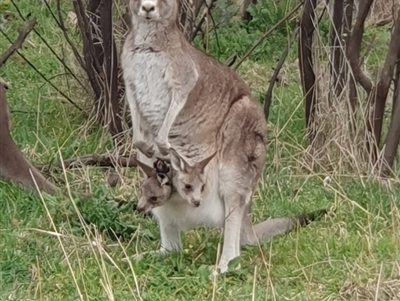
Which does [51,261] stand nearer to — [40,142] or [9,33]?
[40,142]

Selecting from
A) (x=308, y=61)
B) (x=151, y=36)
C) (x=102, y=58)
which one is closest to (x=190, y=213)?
(x=151, y=36)

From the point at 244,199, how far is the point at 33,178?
1099 mm

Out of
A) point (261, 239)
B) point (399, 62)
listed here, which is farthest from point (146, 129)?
point (399, 62)

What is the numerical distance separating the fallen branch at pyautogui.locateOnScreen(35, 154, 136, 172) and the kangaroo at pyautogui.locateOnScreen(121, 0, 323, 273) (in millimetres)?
1232

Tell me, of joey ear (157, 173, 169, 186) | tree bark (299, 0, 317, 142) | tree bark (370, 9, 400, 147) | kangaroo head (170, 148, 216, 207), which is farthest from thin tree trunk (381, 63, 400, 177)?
joey ear (157, 173, 169, 186)

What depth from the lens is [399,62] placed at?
6.31 meters

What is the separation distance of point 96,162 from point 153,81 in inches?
59.3

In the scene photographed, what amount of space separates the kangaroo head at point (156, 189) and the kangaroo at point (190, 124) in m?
0.09

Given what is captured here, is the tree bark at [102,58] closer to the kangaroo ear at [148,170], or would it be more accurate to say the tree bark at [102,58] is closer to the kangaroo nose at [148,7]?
the kangaroo nose at [148,7]

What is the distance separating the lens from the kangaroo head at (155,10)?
4.79 metres

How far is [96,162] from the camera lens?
6.29m

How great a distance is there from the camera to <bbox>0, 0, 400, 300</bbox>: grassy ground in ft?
14.6

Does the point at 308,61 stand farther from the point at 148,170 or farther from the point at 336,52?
the point at 148,170

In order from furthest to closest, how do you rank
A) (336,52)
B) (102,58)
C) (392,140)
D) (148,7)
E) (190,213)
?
(102,58) → (336,52) → (392,140) → (148,7) → (190,213)
